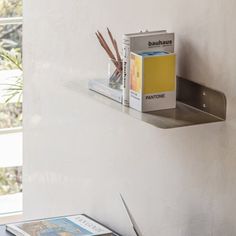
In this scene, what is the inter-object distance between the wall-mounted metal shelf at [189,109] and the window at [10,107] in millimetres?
1638

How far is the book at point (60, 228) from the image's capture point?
8.18 ft

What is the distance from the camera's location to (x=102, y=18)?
263cm

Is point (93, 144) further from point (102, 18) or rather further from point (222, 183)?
point (222, 183)

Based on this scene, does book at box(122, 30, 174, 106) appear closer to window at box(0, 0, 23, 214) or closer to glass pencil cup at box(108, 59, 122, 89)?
glass pencil cup at box(108, 59, 122, 89)

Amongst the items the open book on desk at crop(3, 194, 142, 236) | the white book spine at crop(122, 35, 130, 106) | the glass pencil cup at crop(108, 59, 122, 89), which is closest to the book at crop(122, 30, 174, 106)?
the white book spine at crop(122, 35, 130, 106)

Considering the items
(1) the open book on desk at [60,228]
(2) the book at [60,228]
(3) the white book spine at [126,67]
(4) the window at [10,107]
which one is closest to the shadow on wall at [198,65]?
(3) the white book spine at [126,67]

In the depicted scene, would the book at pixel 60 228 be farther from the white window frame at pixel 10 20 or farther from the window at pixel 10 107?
the white window frame at pixel 10 20

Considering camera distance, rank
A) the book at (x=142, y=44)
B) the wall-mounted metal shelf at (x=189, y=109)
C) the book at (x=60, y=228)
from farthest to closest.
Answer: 1. the book at (x=60, y=228)
2. the book at (x=142, y=44)
3. the wall-mounted metal shelf at (x=189, y=109)

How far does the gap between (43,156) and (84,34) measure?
61 centimetres

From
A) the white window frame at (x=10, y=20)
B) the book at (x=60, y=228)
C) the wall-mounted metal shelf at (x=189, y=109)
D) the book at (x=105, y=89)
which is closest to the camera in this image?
the wall-mounted metal shelf at (x=189, y=109)

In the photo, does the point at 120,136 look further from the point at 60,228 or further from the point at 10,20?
the point at 10,20

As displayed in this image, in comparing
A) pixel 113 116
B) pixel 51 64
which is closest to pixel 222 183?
pixel 113 116

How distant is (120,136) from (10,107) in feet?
6.98

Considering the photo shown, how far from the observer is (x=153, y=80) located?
2123 millimetres
